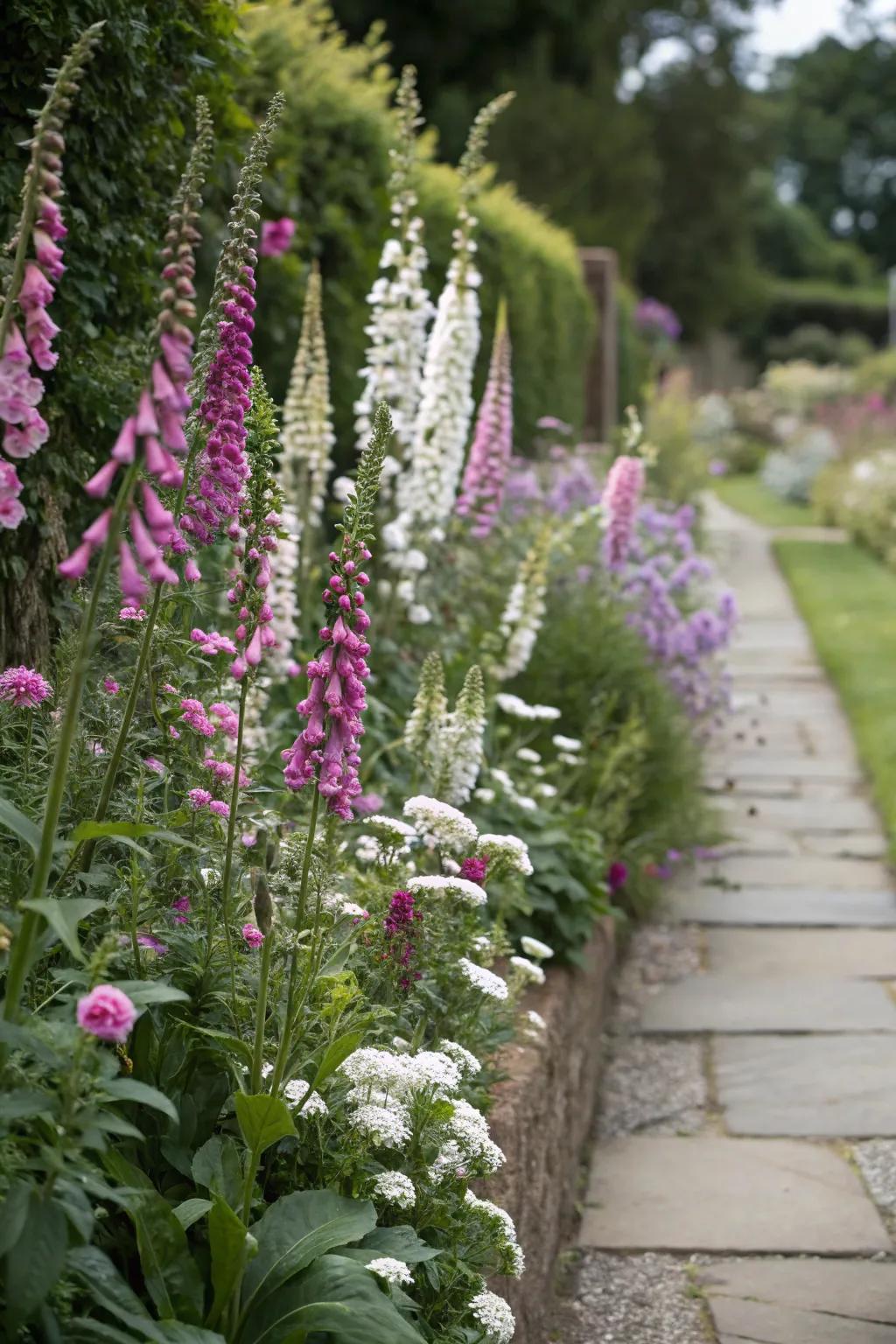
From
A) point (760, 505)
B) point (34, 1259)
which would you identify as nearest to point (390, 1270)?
point (34, 1259)

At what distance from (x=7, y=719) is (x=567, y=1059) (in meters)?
1.69

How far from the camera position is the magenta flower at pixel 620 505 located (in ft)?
17.4

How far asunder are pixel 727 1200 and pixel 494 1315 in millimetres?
1465

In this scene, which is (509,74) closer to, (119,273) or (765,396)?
(765,396)

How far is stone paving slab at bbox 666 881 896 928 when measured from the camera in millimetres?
5191

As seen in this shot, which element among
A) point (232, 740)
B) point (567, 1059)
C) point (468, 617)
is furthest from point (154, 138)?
point (567, 1059)

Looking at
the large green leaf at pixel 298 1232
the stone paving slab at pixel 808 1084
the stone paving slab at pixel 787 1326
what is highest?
the large green leaf at pixel 298 1232

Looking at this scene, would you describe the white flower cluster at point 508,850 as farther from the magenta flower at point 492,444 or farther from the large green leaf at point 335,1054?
the magenta flower at point 492,444

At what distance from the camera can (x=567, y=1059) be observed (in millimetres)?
3496

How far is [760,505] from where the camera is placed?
1972cm

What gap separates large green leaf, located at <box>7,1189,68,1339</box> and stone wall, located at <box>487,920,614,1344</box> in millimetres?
1170

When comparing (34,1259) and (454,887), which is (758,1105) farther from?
(34,1259)

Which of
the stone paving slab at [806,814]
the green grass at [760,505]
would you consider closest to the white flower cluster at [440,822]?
the stone paving slab at [806,814]

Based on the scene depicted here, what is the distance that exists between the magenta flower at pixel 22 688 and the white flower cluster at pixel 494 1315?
3.49ft
